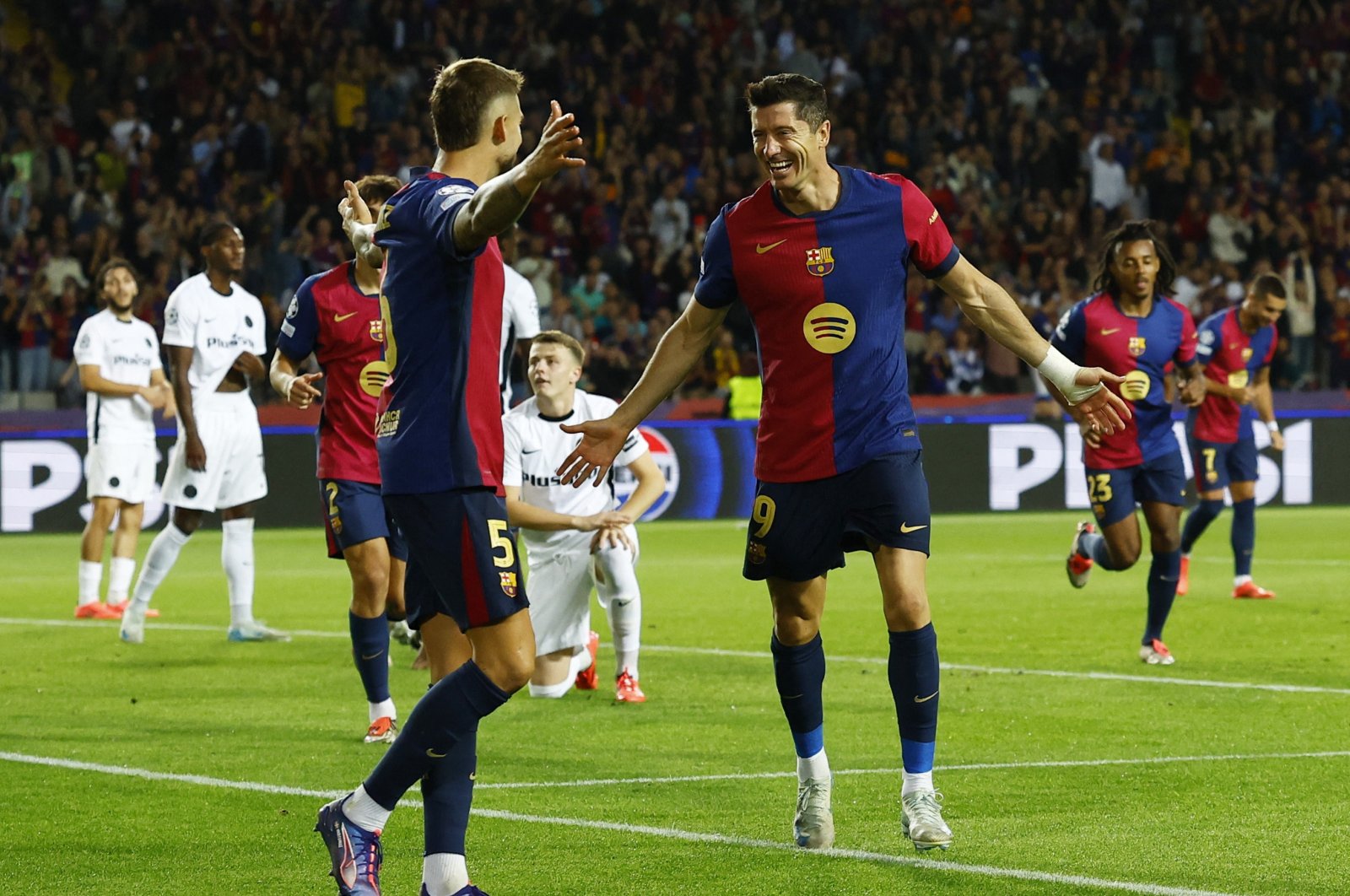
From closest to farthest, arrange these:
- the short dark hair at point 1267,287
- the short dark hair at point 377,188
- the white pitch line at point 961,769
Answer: the white pitch line at point 961,769 < the short dark hair at point 377,188 < the short dark hair at point 1267,287

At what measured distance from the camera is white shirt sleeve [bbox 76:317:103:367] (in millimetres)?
14094

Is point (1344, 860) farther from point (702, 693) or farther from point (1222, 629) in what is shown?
point (1222, 629)

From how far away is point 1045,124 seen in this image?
27.6m

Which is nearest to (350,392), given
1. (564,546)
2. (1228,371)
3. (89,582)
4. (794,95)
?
(564,546)

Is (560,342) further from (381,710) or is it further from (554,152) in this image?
(554,152)

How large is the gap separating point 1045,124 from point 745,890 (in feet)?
76.9

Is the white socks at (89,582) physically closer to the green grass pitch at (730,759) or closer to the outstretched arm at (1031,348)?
the green grass pitch at (730,759)

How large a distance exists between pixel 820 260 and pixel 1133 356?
15.7 ft

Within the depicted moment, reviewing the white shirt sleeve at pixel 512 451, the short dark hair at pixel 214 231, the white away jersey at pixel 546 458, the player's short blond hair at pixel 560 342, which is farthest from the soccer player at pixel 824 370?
the short dark hair at pixel 214 231

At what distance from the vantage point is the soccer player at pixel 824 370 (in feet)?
20.2

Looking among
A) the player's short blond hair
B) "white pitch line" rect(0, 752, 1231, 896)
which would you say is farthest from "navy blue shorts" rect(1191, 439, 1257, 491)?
"white pitch line" rect(0, 752, 1231, 896)

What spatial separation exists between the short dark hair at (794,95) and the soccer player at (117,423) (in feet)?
28.7

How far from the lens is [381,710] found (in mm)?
8227

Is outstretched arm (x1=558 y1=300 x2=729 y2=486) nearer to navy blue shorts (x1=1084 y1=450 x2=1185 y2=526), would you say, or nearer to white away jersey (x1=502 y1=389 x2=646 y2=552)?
white away jersey (x1=502 y1=389 x2=646 y2=552)
